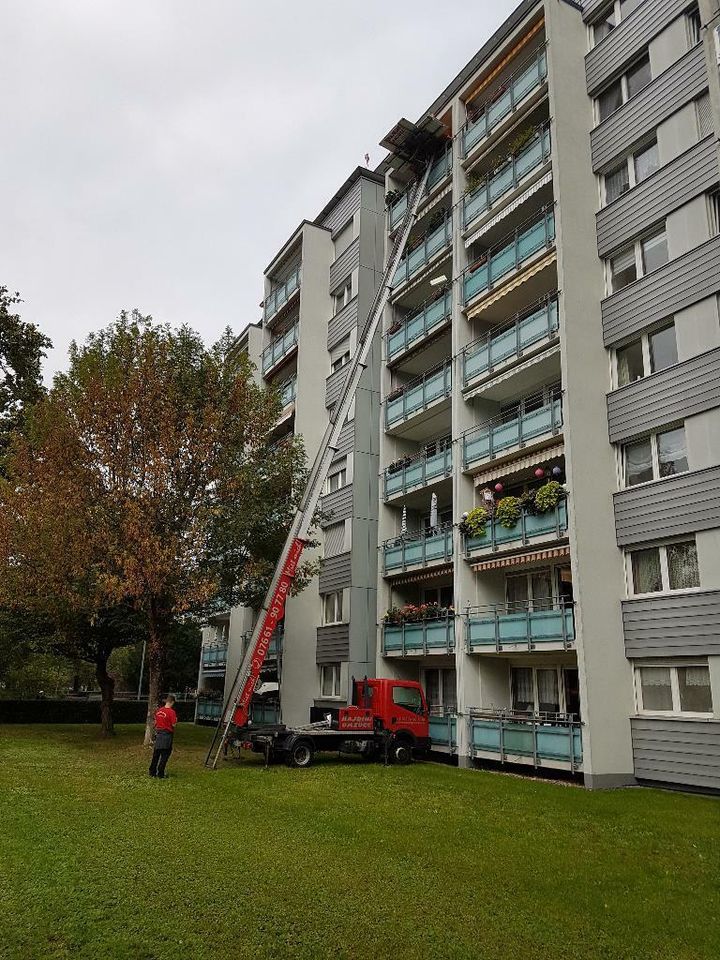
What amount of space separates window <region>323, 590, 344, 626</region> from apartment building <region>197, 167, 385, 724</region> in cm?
6

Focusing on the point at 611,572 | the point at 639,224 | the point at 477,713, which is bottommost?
the point at 477,713

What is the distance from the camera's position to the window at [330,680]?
29605mm

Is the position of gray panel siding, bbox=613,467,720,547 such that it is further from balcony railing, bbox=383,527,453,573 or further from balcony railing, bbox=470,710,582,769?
balcony railing, bbox=383,527,453,573

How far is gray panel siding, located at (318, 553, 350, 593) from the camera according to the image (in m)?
29.7

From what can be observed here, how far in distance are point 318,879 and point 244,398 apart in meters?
17.8

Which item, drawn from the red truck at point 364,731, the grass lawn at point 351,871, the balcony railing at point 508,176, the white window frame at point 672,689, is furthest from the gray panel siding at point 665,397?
the red truck at point 364,731

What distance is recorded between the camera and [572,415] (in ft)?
67.1

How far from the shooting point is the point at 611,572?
1978cm

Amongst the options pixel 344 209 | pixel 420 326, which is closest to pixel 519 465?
pixel 420 326

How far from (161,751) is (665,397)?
50.4 feet

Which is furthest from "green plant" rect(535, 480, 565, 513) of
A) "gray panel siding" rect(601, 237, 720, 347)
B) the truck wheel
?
the truck wheel

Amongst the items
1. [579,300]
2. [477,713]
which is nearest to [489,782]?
[477,713]

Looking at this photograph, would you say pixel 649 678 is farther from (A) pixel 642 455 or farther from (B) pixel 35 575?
(B) pixel 35 575

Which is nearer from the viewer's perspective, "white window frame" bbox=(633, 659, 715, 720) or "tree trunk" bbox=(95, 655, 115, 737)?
"white window frame" bbox=(633, 659, 715, 720)
